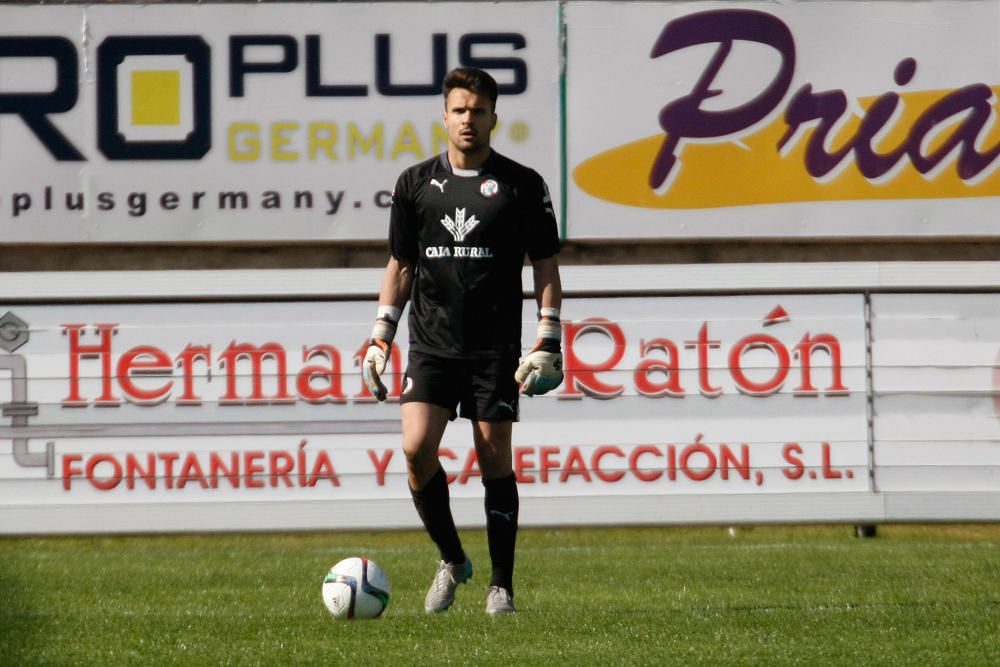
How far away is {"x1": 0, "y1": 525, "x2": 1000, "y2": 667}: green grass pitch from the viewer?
565 cm

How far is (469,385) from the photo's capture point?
7.05 metres

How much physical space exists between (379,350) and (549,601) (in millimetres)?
1432

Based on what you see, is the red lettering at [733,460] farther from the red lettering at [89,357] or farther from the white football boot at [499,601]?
the white football boot at [499,601]

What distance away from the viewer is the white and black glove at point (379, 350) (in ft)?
23.3

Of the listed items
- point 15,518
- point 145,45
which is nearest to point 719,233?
point 145,45

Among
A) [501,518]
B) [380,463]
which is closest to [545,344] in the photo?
[501,518]

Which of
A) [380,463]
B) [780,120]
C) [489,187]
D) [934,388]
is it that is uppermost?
[780,120]

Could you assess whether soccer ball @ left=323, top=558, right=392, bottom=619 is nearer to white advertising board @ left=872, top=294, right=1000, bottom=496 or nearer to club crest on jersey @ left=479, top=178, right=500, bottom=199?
club crest on jersey @ left=479, top=178, right=500, bottom=199

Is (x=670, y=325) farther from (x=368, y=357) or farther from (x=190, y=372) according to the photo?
(x=368, y=357)

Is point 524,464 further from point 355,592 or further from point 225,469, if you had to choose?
point 355,592

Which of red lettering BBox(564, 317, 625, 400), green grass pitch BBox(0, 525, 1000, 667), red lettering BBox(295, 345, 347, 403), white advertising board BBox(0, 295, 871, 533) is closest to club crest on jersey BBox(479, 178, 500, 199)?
green grass pitch BBox(0, 525, 1000, 667)

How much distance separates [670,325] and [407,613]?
5939mm

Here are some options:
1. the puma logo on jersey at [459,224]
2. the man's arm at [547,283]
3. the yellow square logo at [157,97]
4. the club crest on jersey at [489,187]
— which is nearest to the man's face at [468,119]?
the club crest on jersey at [489,187]

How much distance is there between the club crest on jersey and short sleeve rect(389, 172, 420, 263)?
29 centimetres
